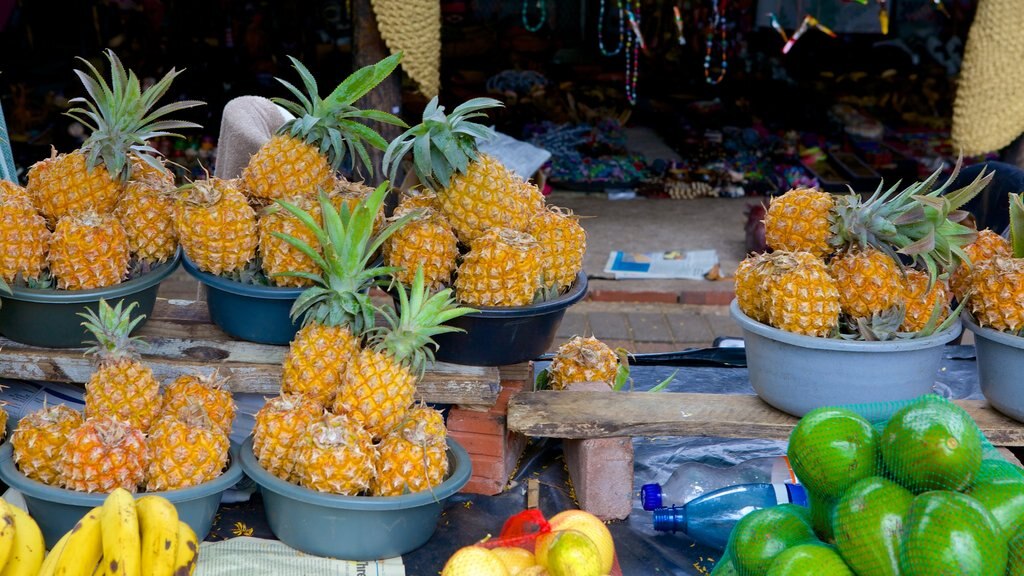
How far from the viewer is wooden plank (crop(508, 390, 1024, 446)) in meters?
2.36

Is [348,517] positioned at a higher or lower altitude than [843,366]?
lower

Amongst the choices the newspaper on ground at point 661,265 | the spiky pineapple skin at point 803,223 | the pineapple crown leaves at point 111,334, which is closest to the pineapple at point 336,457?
the pineapple crown leaves at point 111,334

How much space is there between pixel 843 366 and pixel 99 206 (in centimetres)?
198

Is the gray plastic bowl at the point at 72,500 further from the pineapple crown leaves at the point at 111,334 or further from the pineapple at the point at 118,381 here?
the pineapple crown leaves at the point at 111,334

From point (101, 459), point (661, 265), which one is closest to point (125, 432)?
point (101, 459)

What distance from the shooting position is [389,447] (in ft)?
6.82

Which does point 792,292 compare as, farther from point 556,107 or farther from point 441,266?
point 556,107

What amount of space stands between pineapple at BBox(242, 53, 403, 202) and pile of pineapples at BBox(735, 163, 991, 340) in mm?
1085

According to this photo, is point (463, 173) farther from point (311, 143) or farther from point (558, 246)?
point (311, 143)

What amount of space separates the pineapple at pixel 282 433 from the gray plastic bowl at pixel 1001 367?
1671 mm

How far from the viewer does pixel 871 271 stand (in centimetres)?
225

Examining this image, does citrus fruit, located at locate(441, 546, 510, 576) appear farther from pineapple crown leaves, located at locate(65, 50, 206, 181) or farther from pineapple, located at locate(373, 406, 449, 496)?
pineapple crown leaves, located at locate(65, 50, 206, 181)

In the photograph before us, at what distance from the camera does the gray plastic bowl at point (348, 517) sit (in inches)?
80.2

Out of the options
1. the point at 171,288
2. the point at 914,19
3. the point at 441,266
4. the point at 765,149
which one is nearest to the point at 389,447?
the point at 441,266
